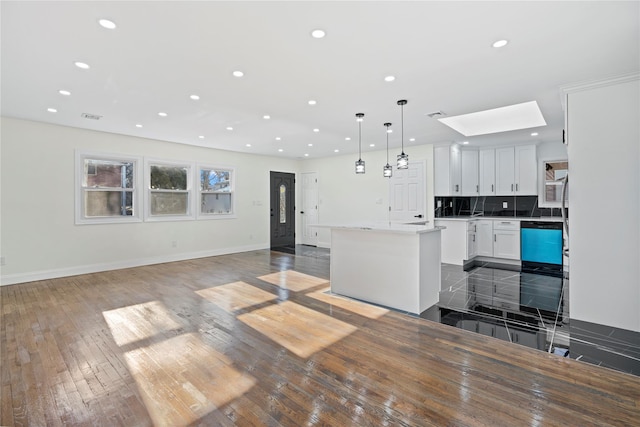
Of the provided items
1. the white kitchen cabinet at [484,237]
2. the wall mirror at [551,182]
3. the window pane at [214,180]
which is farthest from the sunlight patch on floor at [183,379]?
the wall mirror at [551,182]

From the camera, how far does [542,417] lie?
1.82 metres

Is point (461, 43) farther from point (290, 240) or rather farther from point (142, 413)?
point (290, 240)

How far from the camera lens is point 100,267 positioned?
5.74 metres

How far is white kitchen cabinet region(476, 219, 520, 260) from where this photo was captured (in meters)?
6.12

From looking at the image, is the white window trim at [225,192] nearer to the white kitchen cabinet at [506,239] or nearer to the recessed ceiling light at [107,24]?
the recessed ceiling light at [107,24]

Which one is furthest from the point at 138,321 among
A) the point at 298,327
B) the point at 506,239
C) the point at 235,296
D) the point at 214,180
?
the point at 506,239

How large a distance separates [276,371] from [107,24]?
284 cm

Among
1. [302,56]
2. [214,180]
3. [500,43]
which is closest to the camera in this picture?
[500,43]

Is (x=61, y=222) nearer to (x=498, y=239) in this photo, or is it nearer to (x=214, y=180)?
(x=214, y=180)

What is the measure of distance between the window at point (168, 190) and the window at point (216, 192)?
0.31 meters

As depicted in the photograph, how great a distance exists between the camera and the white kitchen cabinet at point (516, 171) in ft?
20.9

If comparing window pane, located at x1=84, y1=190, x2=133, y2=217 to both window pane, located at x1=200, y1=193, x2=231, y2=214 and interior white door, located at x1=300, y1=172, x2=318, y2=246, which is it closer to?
window pane, located at x1=200, y1=193, x2=231, y2=214

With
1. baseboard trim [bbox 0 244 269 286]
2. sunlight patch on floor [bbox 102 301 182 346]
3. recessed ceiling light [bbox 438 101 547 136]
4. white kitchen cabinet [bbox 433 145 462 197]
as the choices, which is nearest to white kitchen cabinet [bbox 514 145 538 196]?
white kitchen cabinet [bbox 433 145 462 197]

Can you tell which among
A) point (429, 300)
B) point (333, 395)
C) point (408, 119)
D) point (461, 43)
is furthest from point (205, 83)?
point (429, 300)
